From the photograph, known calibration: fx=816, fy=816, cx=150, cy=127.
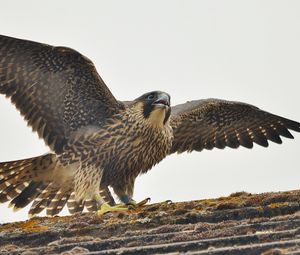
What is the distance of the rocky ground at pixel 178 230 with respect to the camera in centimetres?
388

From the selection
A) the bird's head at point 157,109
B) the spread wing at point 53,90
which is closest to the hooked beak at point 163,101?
the bird's head at point 157,109

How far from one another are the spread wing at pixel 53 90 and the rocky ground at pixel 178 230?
288 centimetres

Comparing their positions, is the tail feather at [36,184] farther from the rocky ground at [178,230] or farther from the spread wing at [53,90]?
the rocky ground at [178,230]

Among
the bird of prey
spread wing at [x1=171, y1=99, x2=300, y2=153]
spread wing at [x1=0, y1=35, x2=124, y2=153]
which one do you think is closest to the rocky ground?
the bird of prey

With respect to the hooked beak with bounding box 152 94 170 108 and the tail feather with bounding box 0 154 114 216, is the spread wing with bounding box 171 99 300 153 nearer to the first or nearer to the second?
the hooked beak with bounding box 152 94 170 108

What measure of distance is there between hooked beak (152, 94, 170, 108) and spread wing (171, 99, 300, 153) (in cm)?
106

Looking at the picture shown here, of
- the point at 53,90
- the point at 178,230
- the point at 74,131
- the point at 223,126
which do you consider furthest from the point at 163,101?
the point at 178,230

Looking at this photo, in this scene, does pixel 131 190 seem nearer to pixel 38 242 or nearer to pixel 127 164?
pixel 127 164

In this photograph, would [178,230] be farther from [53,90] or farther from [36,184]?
[36,184]

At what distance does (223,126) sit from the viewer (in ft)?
30.7

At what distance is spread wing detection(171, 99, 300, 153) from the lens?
9.02 m

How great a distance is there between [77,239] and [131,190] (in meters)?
3.48

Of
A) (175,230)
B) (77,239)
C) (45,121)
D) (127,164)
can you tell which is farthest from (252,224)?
(45,121)

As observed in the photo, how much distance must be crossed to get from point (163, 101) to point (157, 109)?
10 cm
